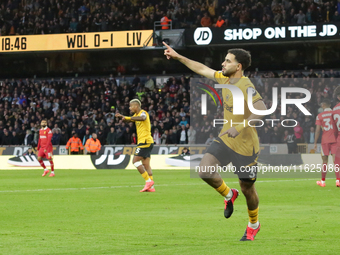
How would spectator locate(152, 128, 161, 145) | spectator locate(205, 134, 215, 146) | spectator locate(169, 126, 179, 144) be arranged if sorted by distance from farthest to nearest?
spectator locate(152, 128, 161, 145) < spectator locate(169, 126, 179, 144) < spectator locate(205, 134, 215, 146)

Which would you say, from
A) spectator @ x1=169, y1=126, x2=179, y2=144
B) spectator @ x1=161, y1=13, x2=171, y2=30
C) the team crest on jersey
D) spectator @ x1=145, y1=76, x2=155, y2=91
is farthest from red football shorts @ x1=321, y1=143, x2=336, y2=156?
spectator @ x1=145, y1=76, x2=155, y2=91

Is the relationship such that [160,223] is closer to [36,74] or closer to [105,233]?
[105,233]

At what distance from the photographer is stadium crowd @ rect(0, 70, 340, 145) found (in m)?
27.3

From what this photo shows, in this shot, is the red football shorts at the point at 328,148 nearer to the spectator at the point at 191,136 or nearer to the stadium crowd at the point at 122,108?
the stadium crowd at the point at 122,108

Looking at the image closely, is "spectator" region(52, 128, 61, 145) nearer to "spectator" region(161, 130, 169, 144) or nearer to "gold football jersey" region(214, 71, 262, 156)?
"spectator" region(161, 130, 169, 144)

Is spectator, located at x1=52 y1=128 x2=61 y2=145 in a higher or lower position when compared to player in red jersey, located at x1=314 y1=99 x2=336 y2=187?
lower

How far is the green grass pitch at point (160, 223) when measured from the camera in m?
6.01

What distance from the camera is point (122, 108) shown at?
33.0 meters

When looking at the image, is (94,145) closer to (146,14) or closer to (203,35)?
(203,35)

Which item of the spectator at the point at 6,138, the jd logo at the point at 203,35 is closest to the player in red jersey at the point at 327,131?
the jd logo at the point at 203,35

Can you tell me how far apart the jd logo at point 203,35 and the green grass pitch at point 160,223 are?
64.5ft

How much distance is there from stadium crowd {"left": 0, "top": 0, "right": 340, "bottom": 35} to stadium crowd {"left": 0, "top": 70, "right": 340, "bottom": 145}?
3.29 meters

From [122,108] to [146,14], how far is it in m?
6.30

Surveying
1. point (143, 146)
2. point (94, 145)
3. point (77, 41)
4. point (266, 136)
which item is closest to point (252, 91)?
point (143, 146)
